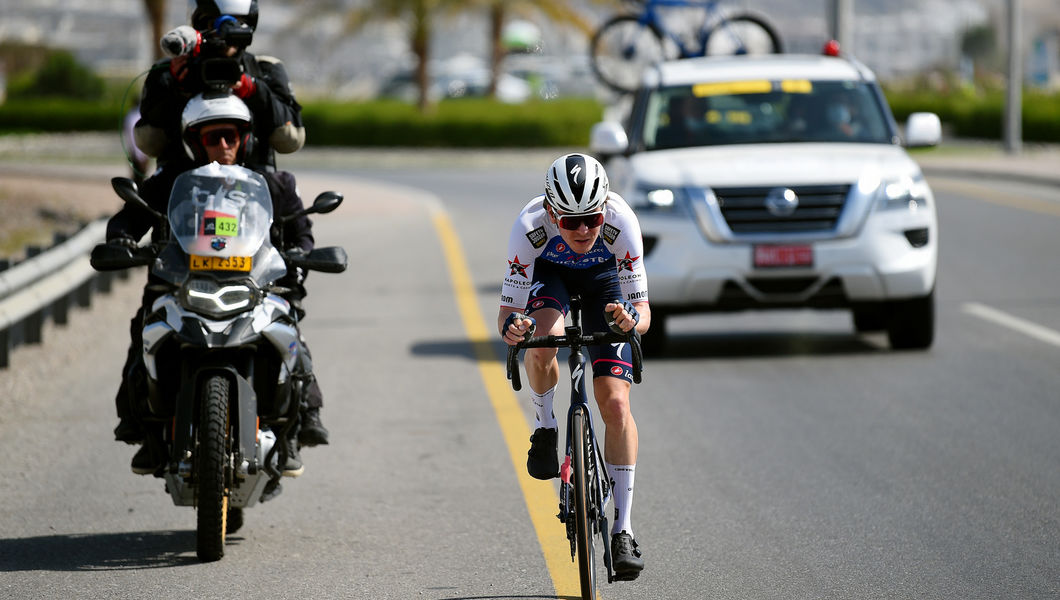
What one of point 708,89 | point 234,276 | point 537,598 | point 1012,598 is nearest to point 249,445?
point 234,276

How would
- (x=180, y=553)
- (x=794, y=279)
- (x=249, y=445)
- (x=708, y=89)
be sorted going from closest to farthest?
(x=249, y=445) → (x=180, y=553) → (x=794, y=279) → (x=708, y=89)

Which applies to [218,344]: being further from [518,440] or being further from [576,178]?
[518,440]

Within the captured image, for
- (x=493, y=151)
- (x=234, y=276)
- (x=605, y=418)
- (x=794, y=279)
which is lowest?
(x=493, y=151)

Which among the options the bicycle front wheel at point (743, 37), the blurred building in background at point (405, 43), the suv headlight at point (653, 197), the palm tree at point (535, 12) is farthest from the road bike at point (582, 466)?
the palm tree at point (535, 12)

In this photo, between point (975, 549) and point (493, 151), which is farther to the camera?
point (493, 151)

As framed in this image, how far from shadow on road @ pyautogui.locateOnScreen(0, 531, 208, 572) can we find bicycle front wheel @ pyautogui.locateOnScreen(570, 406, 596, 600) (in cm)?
181

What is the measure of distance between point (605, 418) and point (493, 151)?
40806mm

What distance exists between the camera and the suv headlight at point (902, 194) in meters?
12.1

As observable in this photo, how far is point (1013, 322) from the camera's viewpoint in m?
13.7

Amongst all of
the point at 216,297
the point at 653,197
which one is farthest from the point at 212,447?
the point at 653,197

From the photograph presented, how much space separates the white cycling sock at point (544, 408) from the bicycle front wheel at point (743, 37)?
13293mm

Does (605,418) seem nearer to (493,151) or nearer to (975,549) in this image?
(975,549)

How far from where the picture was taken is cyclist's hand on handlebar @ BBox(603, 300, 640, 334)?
582cm

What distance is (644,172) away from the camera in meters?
12.4
